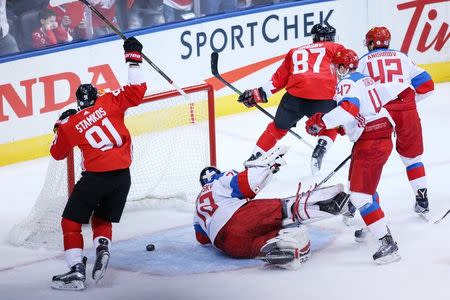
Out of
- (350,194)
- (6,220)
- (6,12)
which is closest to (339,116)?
(350,194)

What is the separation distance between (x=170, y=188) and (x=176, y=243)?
924 millimetres

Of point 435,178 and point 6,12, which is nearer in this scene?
point 435,178

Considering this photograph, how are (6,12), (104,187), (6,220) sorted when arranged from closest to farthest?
(104,187) → (6,220) → (6,12)

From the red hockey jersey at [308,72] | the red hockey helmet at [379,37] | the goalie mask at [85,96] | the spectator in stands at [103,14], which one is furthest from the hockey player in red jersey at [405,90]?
the spectator in stands at [103,14]

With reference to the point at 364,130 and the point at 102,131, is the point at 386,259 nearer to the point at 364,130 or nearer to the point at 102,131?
the point at 364,130

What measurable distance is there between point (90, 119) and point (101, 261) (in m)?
0.76

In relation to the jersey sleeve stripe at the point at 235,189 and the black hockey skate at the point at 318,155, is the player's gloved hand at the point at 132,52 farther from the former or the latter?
the black hockey skate at the point at 318,155

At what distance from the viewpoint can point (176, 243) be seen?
6.93 m

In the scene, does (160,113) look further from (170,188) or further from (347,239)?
(347,239)

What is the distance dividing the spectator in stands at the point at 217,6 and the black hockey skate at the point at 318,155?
2.17 metres

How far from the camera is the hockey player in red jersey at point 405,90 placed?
274 inches

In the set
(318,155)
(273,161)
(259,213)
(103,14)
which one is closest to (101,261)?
(259,213)

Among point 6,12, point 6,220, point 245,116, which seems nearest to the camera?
point 6,220

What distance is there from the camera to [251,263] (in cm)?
641
